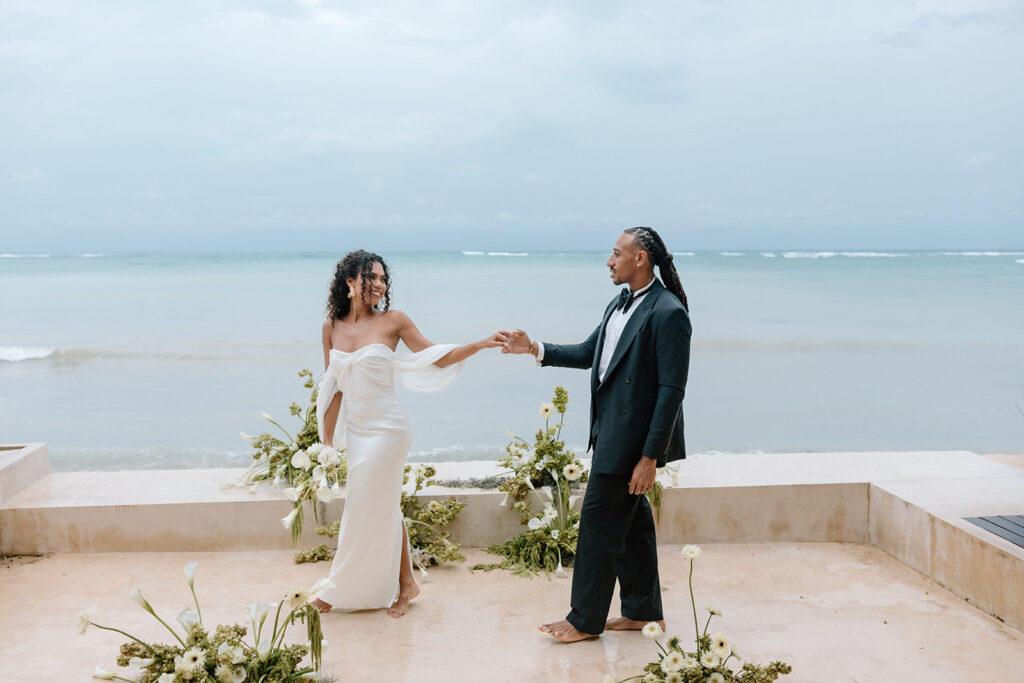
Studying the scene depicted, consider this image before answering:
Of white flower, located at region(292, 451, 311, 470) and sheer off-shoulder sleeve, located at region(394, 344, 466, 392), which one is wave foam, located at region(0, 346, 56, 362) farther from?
sheer off-shoulder sleeve, located at region(394, 344, 466, 392)

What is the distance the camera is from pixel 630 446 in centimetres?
361

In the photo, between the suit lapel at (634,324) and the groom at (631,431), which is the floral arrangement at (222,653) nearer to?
the groom at (631,431)

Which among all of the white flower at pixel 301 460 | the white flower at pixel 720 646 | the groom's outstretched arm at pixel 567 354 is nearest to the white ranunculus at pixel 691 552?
the white flower at pixel 720 646

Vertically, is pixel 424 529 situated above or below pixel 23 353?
below

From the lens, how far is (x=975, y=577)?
3.99 meters

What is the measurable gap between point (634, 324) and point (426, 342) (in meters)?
1.18

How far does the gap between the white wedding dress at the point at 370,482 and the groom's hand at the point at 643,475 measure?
113cm

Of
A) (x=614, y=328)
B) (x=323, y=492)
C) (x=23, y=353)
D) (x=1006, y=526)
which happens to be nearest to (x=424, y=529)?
(x=323, y=492)

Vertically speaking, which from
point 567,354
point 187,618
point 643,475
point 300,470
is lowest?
point 187,618

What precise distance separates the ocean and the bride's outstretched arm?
154 inches

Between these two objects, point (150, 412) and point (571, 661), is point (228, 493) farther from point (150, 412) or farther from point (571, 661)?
point (150, 412)

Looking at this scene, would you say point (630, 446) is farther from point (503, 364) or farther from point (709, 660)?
point (503, 364)

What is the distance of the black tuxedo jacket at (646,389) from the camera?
350 cm

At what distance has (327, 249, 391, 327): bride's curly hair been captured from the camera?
414 centimetres
